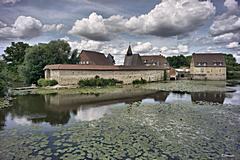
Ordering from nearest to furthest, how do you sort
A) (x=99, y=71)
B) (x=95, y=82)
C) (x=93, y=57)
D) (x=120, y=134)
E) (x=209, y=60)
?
(x=120, y=134) → (x=95, y=82) → (x=99, y=71) → (x=93, y=57) → (x=209, y=60)

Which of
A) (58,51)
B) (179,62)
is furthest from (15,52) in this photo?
(179,62)

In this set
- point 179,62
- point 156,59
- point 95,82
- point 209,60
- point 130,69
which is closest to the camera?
point 95,82

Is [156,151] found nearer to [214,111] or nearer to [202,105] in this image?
[214,111]

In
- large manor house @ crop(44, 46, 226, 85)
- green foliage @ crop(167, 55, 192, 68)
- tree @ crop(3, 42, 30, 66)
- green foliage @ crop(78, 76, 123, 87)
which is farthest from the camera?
green foliage @ crop(167, 55, 192, 68)

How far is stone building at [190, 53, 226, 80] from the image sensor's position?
4525 cm

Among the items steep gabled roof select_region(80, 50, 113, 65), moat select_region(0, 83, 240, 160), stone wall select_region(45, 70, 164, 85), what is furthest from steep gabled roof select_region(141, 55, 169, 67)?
moat select_region(0, 83, 240, 160)

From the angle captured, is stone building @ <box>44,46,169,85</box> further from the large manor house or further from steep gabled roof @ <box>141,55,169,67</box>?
steep gabled roof @ <box>141,55,169,67</box>

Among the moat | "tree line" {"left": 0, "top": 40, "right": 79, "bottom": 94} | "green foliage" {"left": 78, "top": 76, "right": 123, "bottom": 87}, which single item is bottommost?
the moat

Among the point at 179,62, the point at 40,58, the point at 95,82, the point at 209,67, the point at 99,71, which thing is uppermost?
the point at 179,62

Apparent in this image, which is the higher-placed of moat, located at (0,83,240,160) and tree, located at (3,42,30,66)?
tree, located at (3,42,30,66)

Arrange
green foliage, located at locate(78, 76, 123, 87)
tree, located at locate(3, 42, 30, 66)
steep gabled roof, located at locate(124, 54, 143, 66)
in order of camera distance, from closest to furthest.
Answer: green foliage, located at locate(78, 76, 123, 87) → steep gabled roof, located at locate(124, 54, 143, 66) → tree, located at locate(3, 42, 30, 66)

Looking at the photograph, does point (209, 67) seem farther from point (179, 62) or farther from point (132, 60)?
point (179, 62)

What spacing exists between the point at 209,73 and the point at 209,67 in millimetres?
1285

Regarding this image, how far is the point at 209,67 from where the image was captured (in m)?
45.7
